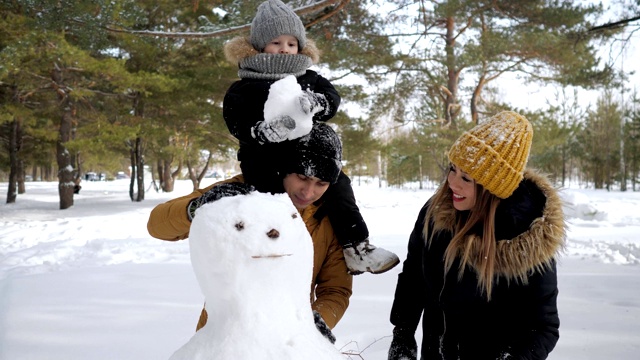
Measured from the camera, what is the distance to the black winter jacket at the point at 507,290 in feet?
5.15

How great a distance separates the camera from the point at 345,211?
5.28 feet

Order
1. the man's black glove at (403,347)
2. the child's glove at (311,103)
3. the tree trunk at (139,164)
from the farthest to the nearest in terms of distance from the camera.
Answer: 1. the tree trunk at (139,164)
2. the man's black glove at (403,347)
3. the child's glove at (311,103)

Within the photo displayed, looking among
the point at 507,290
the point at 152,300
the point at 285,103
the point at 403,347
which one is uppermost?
the point at 285,103

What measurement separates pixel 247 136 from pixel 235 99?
0.56ft

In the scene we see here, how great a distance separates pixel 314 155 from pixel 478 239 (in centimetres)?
79

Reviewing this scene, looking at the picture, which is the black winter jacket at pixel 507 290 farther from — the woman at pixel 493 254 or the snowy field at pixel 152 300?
the snowy field at pixel 152 300

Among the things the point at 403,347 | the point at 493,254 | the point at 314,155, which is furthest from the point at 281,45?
the point at 403,347

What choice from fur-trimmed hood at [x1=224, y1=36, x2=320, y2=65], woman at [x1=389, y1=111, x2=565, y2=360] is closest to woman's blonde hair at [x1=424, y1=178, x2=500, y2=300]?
woman at [x1=389, y1=111, x2=565, y2=360]

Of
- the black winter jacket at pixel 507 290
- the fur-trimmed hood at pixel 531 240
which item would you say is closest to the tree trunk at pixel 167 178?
the black winter jacket at pixel 507 290

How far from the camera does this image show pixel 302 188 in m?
1.43

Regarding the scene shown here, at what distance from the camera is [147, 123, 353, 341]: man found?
1.30 metres

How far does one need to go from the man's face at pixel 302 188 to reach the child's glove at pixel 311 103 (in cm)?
27

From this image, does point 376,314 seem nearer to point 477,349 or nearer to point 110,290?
point 477,349

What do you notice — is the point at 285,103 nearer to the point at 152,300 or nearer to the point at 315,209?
the point at 315,209
